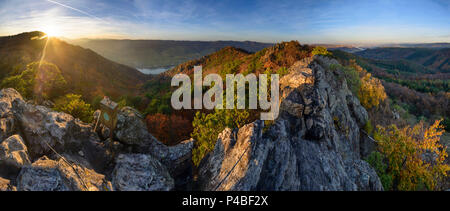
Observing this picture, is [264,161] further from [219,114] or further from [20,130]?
[20,130]

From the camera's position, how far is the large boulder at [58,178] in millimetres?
5641

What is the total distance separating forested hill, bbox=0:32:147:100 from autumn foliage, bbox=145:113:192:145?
207 ft

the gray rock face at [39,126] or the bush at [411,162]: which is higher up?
the gray rock face at [39,126]

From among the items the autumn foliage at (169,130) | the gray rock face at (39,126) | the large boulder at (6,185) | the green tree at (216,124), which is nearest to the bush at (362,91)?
the green tree at (216,124)

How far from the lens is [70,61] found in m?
122

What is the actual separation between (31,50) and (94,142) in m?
143

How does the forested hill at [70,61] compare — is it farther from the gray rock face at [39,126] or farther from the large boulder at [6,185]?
the large boulder at [6,185]

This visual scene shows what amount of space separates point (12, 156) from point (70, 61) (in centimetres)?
15378

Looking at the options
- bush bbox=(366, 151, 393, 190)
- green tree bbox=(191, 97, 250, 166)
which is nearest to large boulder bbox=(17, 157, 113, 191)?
green tree bbox=(191, 97, 250, 166)

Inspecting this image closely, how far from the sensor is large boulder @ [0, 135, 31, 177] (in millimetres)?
5836

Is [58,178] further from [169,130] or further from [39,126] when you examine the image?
[169,130]

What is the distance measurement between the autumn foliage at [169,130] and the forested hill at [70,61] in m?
63.1

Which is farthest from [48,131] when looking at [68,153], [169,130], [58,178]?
[169,130]
